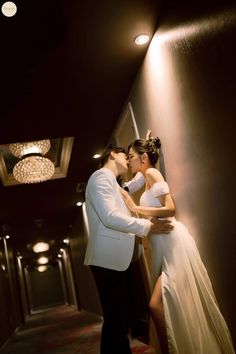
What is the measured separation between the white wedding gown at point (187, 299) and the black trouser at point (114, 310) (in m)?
0.44

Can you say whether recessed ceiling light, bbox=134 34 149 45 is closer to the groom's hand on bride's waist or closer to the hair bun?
the hair bun

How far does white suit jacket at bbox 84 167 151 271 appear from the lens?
215 centimetres

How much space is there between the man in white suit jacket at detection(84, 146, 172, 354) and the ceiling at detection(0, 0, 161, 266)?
1291mm

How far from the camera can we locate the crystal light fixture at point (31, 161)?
4793mm

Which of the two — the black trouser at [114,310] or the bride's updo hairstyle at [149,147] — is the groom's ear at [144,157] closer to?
the bride's updo hairstyle at [149,147]

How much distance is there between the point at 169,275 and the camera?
8.31ft

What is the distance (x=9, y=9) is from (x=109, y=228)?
1.72 metres

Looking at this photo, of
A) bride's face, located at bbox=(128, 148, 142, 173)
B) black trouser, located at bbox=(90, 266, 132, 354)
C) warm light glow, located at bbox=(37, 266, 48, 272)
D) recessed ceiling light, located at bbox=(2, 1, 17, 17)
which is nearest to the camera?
black trouser, located at bbox=(90, 266, 132, 354)

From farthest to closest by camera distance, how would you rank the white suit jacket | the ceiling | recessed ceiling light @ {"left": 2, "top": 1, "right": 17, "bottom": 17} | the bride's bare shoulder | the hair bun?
the hair bun → the bride's bare shoulder → the ceiling → recessed ceiling light @ {"left": 2, "top": 1, "right": 17, "bottom": 17} → the white suit jacket

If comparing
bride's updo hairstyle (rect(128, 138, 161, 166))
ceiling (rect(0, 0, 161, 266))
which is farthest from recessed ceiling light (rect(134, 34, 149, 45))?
bride's updo hairstyle (rect(128, 138, 161, 166))

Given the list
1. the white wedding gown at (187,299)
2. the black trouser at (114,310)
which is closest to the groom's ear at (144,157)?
the white wedding gown at (187,299)

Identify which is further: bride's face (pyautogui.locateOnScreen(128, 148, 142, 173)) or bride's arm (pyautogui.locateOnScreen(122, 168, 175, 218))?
bride's face (pyautogui.locateOnScreen(128, 148, 142, 173))

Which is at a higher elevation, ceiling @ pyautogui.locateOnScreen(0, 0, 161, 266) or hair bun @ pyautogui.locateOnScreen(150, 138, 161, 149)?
ceiling @ pyautogui.locateOnScreen(0, 0, 161, 266)

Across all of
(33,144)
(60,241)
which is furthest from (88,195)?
(60,241)
